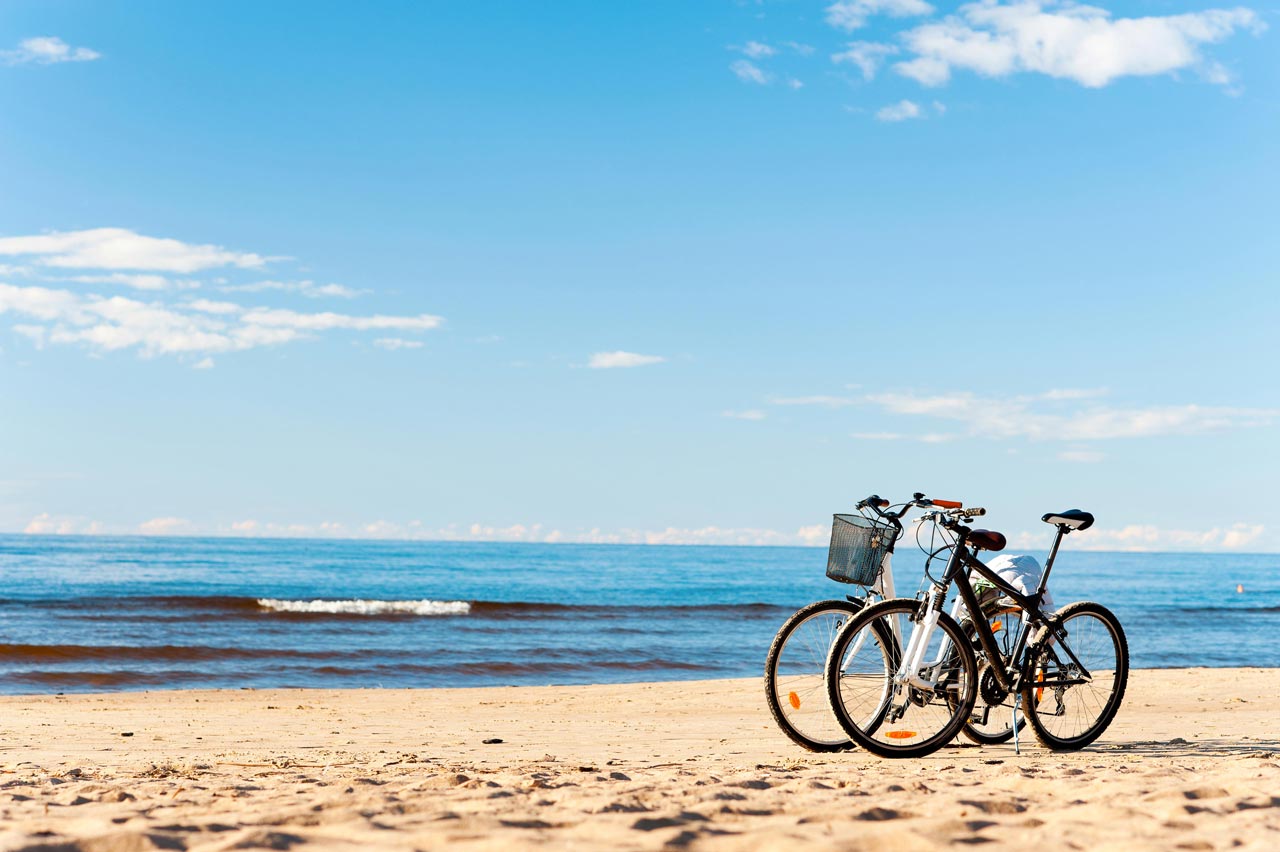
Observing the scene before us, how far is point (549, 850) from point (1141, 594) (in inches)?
1554

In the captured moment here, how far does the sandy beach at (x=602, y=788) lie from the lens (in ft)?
11.1

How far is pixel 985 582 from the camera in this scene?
5.85m

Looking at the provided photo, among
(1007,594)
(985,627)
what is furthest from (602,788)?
(1007,594)

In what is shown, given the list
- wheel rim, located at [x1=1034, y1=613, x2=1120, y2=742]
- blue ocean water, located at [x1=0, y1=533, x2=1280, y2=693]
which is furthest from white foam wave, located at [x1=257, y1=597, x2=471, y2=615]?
wheel rim, located at [x1=1034, y1=613, x2=1120, y2=742]

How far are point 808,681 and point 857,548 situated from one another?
0.88 meters

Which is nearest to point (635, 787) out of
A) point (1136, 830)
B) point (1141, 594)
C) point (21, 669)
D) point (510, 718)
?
point (1136, 830)

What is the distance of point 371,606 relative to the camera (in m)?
25.9

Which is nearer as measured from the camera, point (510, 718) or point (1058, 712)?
point (1058, 712)

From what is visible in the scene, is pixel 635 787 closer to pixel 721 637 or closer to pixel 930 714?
pixel 930 714

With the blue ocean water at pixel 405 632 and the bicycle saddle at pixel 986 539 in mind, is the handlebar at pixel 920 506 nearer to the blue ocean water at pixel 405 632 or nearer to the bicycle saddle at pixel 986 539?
the bicycle saddle at pixel 986 539

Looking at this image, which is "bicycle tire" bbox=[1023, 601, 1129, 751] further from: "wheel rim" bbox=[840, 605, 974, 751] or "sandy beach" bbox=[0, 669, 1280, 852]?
"wheel rim" bbox=[840, 605, 974, 751]

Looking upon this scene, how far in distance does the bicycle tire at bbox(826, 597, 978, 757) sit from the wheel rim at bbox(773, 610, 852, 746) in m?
0.18

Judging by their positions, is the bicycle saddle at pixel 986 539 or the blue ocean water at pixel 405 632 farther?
the blue ocean water at pixel 405 632

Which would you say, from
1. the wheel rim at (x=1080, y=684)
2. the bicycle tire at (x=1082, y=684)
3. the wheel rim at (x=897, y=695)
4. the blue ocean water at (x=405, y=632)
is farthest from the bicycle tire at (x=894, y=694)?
the blue ocean water at (x=405, y=632)
